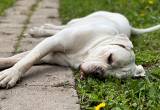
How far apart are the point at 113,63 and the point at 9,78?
36.0 inches

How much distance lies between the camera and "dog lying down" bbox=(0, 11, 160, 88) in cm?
419

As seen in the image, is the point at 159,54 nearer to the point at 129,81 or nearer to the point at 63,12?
the point at 129,81

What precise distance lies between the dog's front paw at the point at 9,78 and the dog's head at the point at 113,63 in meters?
0.57

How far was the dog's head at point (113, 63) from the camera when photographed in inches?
165

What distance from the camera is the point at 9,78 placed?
404cm

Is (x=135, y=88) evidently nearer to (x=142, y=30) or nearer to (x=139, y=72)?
(x=139, y=72)

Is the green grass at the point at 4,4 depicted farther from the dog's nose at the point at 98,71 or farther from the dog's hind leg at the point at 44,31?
the dog's nose at the point at 98,71

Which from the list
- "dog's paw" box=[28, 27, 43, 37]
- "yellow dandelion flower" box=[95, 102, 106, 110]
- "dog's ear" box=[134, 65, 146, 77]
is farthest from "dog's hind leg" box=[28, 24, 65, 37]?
"yellow dandelion flower" box=[95, 102, 106, 110]

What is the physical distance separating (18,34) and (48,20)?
1283mm

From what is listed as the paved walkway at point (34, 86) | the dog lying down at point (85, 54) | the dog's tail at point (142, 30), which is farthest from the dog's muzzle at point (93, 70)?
the dog's tail at point (142, 30)

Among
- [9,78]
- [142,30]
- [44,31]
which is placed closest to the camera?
[9,78]

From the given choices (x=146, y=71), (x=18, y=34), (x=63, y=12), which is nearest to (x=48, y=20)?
(x=63, y=12)

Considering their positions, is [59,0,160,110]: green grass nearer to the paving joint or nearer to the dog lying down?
the dog lying down

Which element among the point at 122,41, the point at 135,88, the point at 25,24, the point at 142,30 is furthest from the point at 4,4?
the point at 135,88
